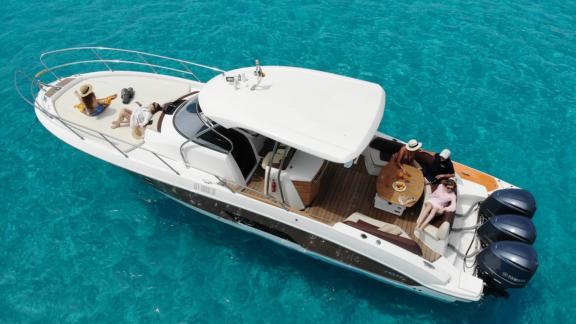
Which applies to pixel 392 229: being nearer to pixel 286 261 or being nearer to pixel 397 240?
pixel 397 240

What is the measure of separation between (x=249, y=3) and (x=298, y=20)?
2353 mm

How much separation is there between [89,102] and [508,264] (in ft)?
29.3

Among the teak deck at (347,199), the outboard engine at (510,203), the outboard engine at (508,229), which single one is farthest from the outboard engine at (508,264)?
the teak deck at (347,199)

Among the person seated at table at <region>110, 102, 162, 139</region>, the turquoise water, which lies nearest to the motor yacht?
the person seated at table at <region>110, 102, 162, 139</region>

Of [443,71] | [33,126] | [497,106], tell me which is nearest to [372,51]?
[443,71]

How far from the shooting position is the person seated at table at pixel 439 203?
21.9 feet

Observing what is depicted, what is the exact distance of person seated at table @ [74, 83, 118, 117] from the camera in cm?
788

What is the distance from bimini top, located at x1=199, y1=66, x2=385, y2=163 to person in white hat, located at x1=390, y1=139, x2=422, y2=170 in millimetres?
1216

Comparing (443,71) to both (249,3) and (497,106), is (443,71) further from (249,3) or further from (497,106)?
(249,3)

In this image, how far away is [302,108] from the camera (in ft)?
20.3

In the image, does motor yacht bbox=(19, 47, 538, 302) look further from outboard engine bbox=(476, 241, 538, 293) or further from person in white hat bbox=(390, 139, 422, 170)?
person in white hat bbox=(390, 139, 422, 170)

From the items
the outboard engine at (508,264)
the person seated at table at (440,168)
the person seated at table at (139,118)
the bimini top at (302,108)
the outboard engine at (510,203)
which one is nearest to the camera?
the outboard engine at (508,264)

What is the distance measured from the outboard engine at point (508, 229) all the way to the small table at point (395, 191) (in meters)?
1.32

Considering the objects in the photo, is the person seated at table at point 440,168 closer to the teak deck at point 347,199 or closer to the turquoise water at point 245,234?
the teak deck at point 347,199
